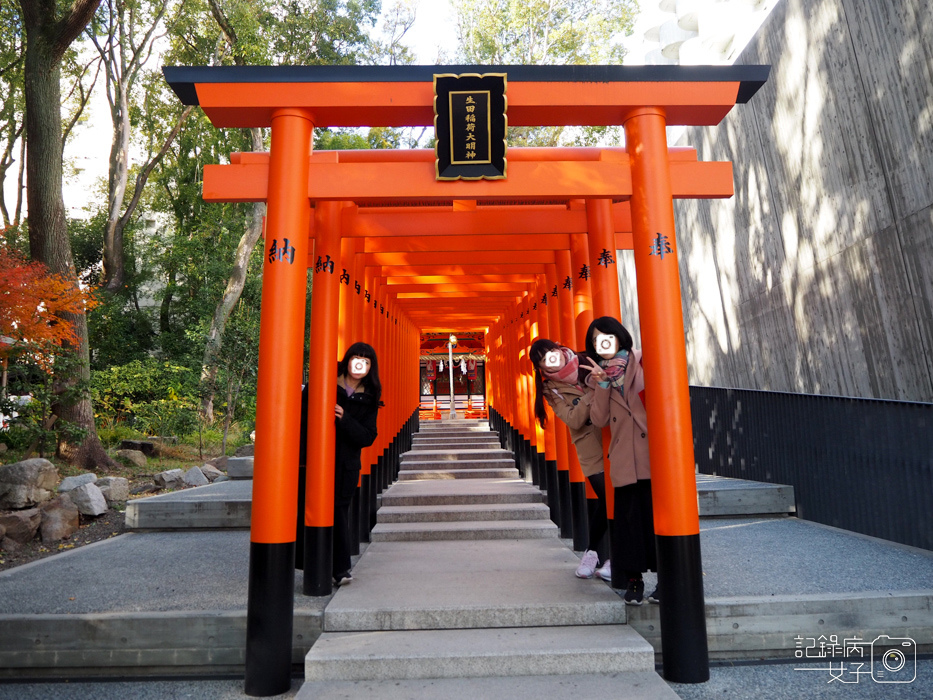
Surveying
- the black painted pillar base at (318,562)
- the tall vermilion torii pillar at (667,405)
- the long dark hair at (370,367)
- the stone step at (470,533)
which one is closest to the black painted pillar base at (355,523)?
the stone step at (470,533)

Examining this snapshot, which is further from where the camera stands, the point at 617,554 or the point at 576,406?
the point at 576,406

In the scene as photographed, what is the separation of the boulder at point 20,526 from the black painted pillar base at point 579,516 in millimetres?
5461

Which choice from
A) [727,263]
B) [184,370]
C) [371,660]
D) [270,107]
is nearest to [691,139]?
[727,263]

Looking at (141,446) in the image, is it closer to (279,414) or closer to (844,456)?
(279,414)

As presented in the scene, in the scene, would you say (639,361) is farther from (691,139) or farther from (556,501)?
(691,139)

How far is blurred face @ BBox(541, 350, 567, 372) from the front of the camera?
3811 millimetres

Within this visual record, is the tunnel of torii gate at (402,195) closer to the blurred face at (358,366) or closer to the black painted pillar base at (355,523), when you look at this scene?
the blurred face at (358,366)

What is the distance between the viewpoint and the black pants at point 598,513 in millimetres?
3910

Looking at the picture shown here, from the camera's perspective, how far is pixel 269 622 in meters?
3.11

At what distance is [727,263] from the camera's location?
32.1 feet

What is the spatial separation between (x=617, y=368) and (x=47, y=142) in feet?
31.4

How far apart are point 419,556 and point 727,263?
7420 millimetres

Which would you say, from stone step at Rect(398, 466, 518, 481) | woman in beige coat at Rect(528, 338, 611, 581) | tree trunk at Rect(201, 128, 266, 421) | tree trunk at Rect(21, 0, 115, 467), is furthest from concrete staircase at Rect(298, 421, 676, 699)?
tree trunk at Rect(201, 128, 266, 421)

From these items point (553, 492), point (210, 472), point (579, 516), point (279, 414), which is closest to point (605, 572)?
point (579, 516)
